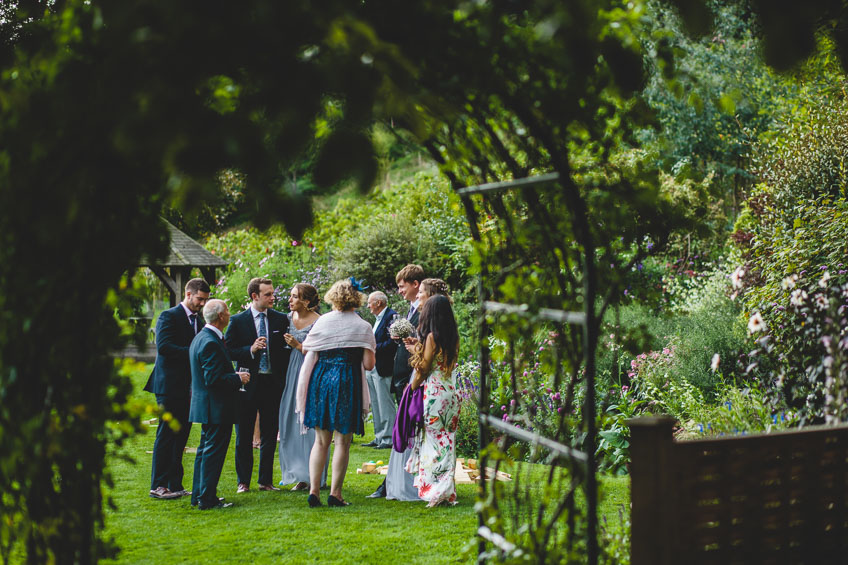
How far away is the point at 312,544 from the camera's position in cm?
516

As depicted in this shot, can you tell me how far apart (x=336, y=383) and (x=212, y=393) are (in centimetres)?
97

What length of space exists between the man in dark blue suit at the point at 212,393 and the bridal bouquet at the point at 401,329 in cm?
145

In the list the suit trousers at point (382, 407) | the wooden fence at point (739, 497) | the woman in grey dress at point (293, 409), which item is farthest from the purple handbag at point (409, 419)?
the wooden fence at point (739, 497)

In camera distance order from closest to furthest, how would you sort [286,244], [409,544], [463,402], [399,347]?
[409,544]
[399,347]
[463,402]
[286,244]

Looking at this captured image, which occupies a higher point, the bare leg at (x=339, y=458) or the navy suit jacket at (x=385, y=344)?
the navy suit jacket at (x=385, y=344)

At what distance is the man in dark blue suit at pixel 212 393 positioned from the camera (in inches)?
229

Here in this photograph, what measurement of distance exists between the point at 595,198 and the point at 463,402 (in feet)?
16.1

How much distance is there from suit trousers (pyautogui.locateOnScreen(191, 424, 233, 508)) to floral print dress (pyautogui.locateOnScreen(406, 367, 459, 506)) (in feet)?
5.11

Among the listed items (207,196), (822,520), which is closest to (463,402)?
(822,520)

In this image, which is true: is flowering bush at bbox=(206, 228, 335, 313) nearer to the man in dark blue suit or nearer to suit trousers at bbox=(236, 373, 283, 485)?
suit trousers at bbox=(236, 373, 283, 485)

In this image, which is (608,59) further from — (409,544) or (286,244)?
(286,244)

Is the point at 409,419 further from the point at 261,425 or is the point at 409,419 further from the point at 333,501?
the point at 261,425

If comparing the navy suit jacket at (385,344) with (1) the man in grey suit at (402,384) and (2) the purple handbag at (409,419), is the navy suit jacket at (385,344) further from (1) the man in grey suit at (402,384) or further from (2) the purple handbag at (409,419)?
(2) the purple handbag at (409,419)

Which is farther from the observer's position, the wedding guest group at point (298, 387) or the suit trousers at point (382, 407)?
the suit trousers at point (382, 407)
